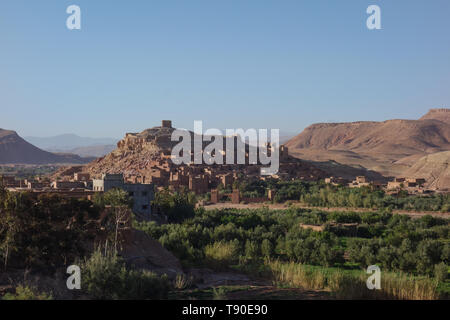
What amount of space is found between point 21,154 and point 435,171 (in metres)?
109

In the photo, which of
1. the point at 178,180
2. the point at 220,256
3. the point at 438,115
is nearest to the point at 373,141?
the point at 438,115

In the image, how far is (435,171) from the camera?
57719 mm

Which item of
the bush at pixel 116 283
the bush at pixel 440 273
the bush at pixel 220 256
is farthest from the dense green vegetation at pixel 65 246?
the bush at pixel 440 273

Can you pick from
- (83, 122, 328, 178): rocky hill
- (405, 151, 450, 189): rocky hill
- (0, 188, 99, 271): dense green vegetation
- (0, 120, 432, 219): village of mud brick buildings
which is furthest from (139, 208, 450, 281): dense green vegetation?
(83, 122, 328, 178): rocky hill

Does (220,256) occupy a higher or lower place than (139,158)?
lower

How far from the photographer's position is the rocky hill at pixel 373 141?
104m

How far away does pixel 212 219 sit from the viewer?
27.4 meters

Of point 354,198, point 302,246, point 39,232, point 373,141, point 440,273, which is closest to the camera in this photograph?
point 39,232

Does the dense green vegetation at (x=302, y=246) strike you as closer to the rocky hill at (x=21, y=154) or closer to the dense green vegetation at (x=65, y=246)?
the dense green vegetation at (x=65, y=246)

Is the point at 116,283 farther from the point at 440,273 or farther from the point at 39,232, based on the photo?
the point at 440,273

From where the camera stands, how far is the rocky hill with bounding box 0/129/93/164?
133488mm

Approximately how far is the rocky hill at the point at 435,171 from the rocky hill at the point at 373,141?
30.6m
